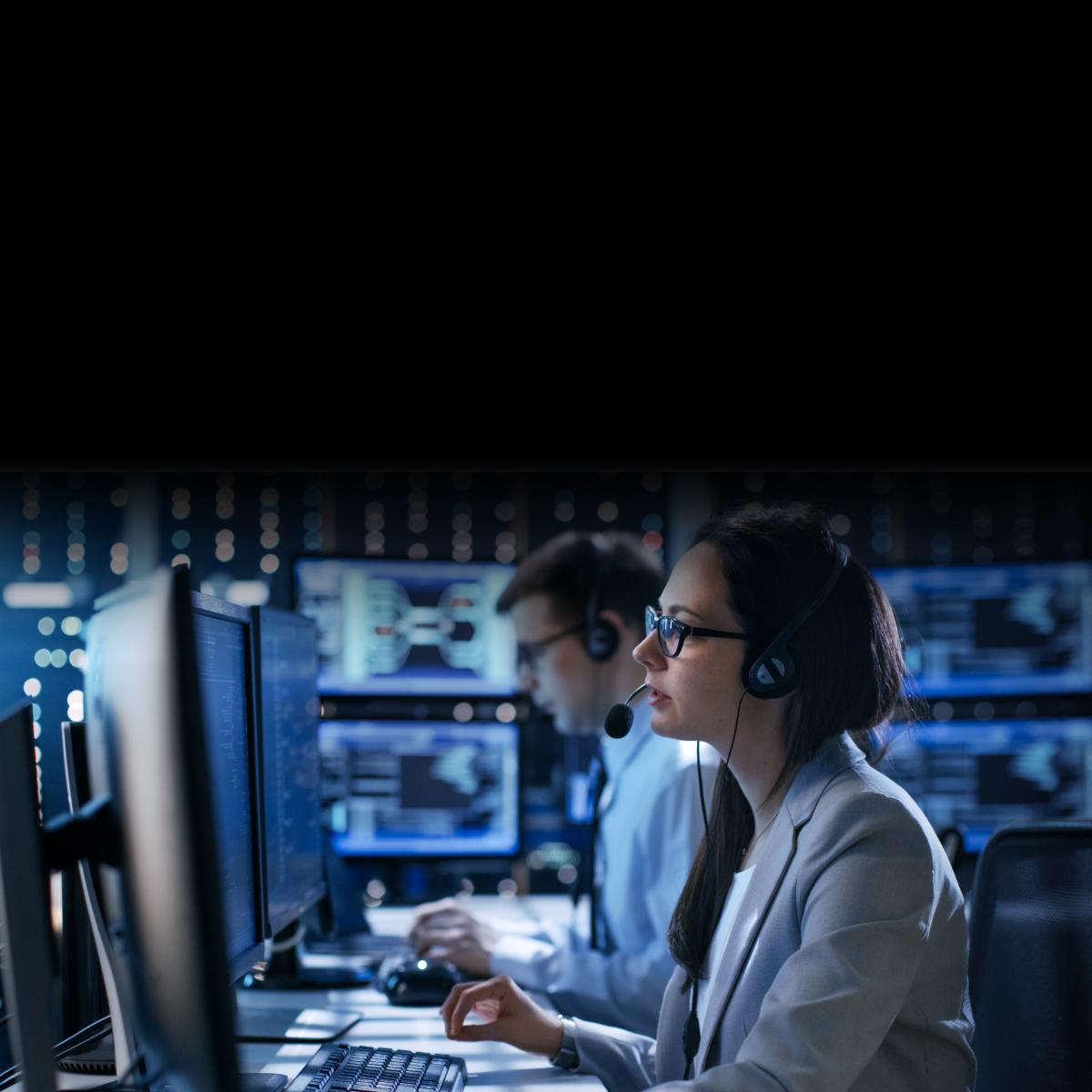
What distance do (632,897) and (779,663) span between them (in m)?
0.77

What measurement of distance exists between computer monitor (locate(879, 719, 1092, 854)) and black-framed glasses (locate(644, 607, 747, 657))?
136cm

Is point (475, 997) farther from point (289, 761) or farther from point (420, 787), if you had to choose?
point (420, 787)

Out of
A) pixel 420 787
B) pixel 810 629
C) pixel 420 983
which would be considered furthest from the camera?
pixel 420 787

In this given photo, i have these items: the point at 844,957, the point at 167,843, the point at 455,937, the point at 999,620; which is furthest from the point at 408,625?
the point at 167,843

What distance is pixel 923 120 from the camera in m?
2.07

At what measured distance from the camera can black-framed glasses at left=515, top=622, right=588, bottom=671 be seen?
2018mm

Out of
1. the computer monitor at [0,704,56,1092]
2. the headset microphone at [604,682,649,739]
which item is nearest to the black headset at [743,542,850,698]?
the headset microphone at [604,682,649,739]

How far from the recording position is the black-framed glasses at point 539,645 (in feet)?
6.62

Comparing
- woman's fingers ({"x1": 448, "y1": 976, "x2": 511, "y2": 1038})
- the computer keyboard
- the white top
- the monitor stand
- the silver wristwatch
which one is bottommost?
the monitor stand

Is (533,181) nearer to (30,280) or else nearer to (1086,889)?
(30,280)

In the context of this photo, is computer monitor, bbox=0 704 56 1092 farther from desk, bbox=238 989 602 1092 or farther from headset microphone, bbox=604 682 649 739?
headset microphone, bbox=604 682 649 739

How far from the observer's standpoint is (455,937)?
5.48ft

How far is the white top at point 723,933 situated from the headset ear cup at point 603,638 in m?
0.81

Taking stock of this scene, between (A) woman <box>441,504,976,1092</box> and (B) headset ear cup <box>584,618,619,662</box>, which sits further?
(B) headset ear cup <box>584,618,619,662</box>
